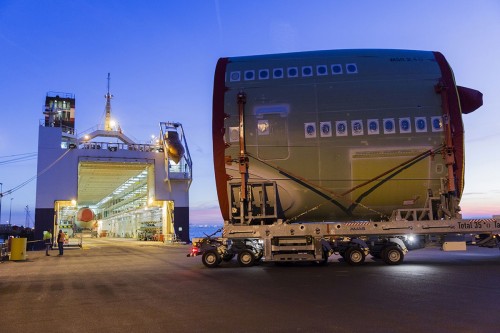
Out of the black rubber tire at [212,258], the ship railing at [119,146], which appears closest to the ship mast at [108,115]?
the ship railing at [119,146]

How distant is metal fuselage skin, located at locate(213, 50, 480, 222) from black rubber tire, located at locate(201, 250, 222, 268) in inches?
80.7

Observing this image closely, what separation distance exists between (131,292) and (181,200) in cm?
2967

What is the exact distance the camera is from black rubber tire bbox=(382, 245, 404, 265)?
586 inches

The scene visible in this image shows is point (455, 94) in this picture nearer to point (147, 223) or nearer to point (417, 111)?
point (417, 111)

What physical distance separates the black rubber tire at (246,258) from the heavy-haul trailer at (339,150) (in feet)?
2.72

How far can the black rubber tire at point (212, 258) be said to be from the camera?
52.0ft

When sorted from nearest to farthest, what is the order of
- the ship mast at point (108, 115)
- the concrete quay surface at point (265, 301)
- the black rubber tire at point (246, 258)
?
the concrete quay surface at point (265, 301) → the black rubber tire at point (246, 258) → the ship mast at point (108, 115)

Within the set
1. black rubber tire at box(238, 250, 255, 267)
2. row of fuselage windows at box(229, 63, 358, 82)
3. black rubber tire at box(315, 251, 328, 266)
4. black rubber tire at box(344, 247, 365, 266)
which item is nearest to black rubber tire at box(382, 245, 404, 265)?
black rubber tire at box(344, 247, 365, 266)

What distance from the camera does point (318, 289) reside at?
1002 cm

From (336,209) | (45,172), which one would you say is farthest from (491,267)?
(45,172)

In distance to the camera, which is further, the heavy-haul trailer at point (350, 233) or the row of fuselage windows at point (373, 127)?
the row of fuselage windows at point (373, 127)

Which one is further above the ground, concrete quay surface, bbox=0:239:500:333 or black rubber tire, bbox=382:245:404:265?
A: black rubber tire, bbox=382:245:404:265

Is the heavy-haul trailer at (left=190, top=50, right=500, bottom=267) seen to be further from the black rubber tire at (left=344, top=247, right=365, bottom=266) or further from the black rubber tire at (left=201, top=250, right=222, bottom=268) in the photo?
the black rubber tire at (left=201, top=250, right=222, bottom=268)

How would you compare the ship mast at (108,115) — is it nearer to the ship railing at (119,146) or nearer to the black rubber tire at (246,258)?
the ship railing at (119,146)
